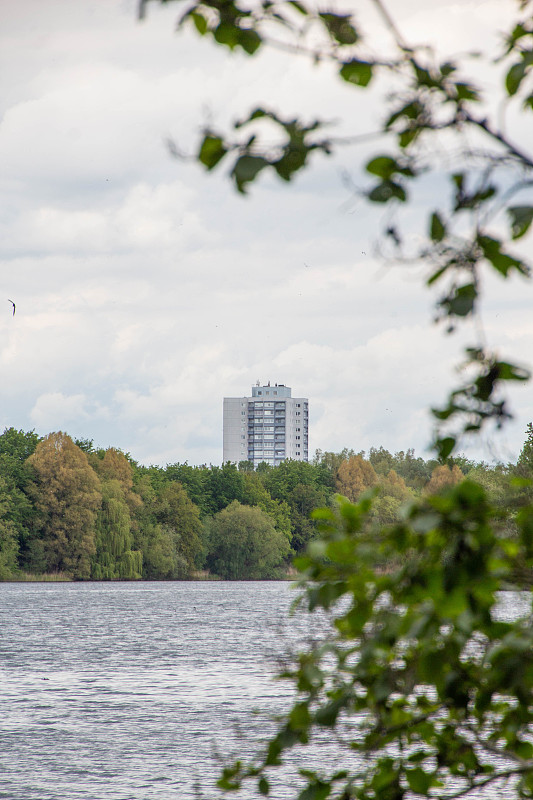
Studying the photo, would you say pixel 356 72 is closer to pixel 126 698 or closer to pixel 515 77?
pixel 515 77

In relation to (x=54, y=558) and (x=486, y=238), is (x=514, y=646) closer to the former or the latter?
(x=486, y=238)

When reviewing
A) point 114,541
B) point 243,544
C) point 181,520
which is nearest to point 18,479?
point 114,541

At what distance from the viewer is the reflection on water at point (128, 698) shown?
695 inches

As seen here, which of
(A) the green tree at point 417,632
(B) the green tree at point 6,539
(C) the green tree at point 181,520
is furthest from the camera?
(C) the green tree at point 181,520

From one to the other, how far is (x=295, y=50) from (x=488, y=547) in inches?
43.8

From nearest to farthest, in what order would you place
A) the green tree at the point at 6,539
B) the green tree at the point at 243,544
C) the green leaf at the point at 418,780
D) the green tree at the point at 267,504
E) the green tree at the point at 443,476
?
the green tree at the point at 443,476 → the green leaf at the point at 418,780 → the green tree at the point at 6,539 → the green tree at the point at 243,544 → the green tree at the point at 267,504

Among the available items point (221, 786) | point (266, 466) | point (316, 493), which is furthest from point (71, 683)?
point (266, 466)

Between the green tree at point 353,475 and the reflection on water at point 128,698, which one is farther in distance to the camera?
the green tree at point 353,475

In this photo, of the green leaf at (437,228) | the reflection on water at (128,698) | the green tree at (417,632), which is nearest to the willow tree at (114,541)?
the reflection on water at (128,698)

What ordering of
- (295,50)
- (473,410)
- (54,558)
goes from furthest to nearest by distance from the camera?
(54,558), (473,410), (295,50)

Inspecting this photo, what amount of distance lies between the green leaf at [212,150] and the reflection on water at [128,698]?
126cm

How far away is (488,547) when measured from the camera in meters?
1.89

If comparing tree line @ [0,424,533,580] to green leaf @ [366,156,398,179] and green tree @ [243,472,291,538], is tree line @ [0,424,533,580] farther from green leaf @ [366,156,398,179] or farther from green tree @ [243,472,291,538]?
green leaf @ [366,156,398,179]

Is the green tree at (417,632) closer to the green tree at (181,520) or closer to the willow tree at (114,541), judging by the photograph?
the willow tree at (114,541)
